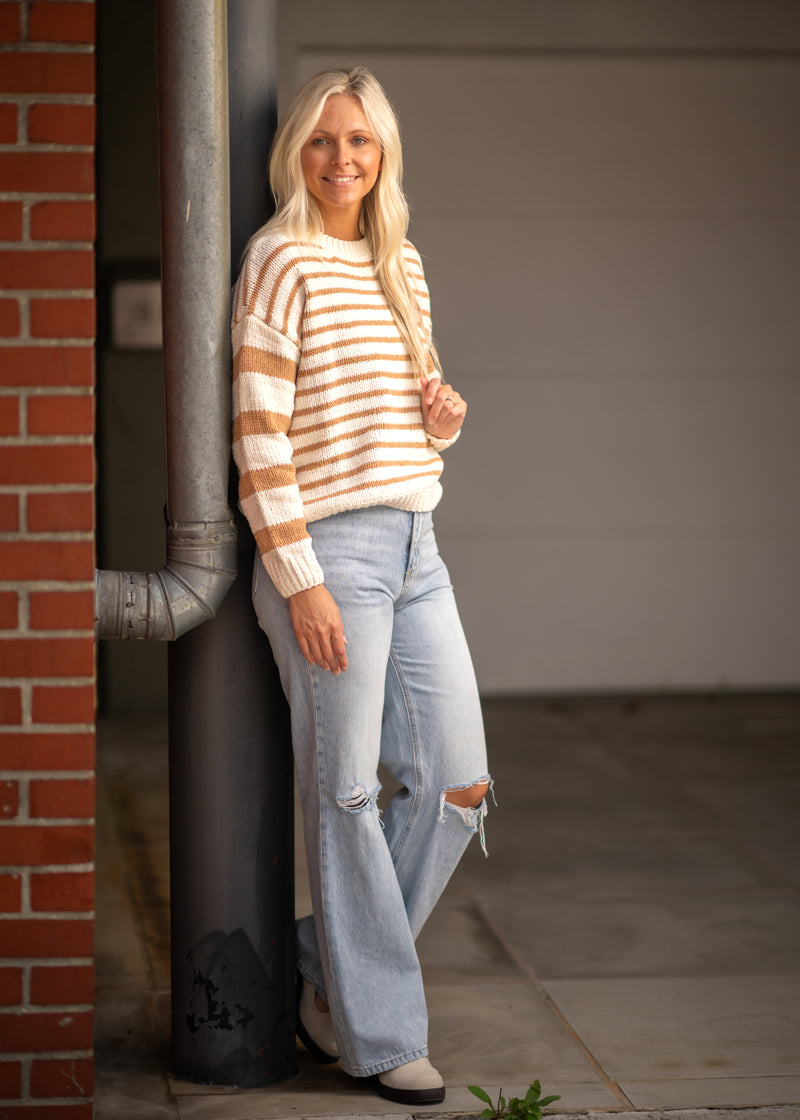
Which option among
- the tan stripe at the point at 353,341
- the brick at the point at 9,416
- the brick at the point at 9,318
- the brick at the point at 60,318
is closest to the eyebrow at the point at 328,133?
the tan stripe at the point at 353,341

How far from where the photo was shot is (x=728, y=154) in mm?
6625

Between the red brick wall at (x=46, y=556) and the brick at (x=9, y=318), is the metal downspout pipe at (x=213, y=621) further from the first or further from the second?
the brick at (x=9, y=318)

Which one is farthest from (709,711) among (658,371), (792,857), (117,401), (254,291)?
(254,291)

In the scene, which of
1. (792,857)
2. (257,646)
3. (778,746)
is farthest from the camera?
(778,746)

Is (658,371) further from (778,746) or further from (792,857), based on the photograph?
(792,857)

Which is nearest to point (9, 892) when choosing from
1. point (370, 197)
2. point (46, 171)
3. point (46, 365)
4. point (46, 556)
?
point (46, 556)

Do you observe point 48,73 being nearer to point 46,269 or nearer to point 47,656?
point 46,269

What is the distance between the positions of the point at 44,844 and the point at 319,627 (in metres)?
0.64

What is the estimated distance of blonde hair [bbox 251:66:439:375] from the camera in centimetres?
277

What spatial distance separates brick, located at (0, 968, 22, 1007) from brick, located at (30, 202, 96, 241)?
1.32 meters

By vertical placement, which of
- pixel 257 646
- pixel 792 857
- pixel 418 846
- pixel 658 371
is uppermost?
pixel 658 371

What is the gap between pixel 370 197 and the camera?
2.88 meters

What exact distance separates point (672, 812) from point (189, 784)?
100 inches

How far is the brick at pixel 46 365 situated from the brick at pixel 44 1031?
985 millimetres
